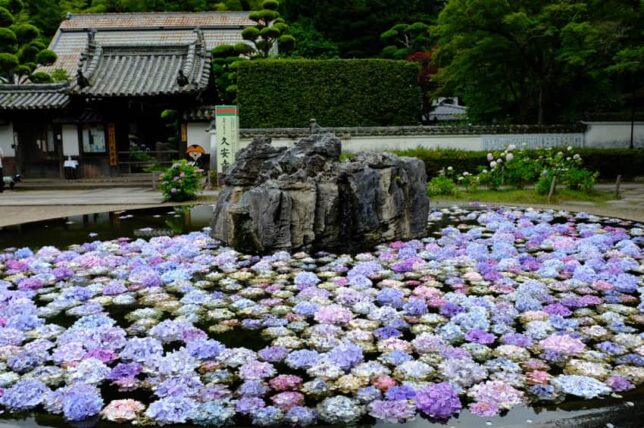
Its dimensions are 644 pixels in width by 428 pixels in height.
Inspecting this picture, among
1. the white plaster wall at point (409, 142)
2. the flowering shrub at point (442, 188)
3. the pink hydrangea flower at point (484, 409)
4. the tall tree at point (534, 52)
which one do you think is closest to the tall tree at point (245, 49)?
the white plaster wall at point (409, 142)

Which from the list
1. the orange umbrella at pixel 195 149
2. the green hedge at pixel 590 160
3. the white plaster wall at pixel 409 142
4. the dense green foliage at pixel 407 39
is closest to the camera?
the green hedge at pixel 590 160

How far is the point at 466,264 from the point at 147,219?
28.2 ft

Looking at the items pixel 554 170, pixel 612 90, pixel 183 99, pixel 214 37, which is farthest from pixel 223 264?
pixel 214 37

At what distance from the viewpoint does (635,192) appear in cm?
1803

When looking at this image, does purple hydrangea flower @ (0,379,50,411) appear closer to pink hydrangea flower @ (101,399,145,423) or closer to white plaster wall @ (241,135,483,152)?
pink hydrangea flower @ (101,399,145,423)

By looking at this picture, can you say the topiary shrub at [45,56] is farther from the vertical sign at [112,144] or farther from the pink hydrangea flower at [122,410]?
the pink hydrangea flower at [122,410]

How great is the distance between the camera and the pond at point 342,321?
4488 millimetres

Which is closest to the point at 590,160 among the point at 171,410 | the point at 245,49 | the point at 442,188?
the point at 442,188

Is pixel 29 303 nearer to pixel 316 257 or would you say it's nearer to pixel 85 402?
pixel 85 402

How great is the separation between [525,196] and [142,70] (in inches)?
742

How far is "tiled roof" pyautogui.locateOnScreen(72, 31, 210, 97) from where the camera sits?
24.9 metres

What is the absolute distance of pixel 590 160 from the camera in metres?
21.8

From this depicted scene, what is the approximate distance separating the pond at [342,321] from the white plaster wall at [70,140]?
55.1ft

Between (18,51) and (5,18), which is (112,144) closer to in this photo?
(18,51)
